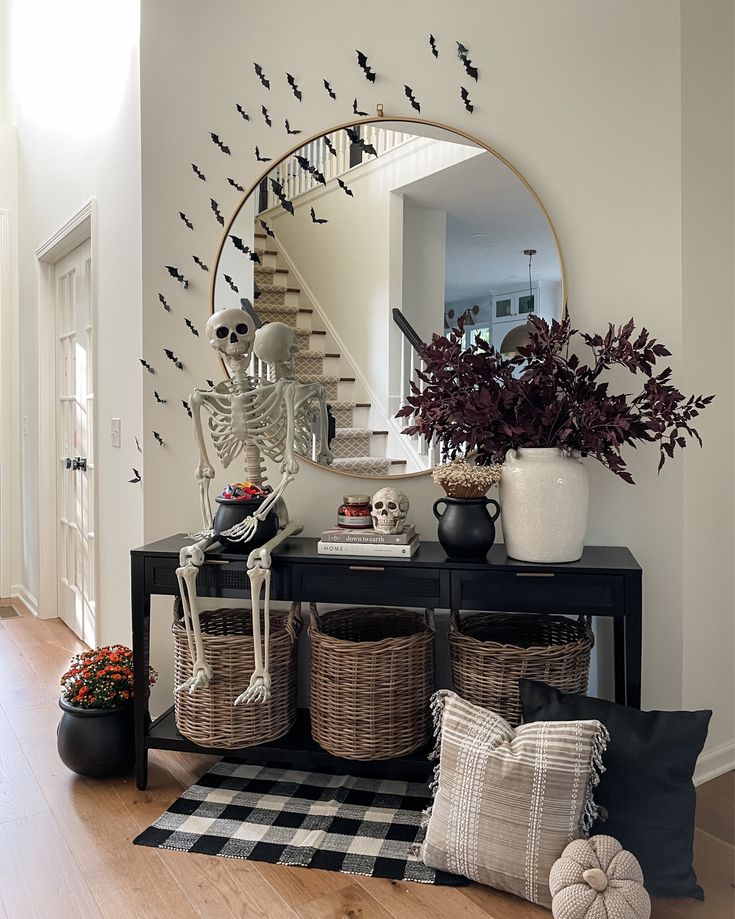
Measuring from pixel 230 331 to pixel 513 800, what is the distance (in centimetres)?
149

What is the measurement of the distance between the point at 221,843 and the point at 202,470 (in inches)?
41.1

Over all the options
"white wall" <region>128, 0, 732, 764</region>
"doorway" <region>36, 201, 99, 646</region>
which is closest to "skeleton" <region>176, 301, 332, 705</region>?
"white wall" <region>128, 0, 732, 764</region>

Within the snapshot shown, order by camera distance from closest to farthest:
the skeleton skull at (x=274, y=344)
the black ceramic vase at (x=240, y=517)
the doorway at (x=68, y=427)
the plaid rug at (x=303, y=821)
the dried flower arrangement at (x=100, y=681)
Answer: the plaid rug at (x=303, y=821) → the black ceramic vase at (x=240, y=517) → the dried flower arrangement at (x=100, y=681) → the skeleton skull at (x=274, y=344) → the doorway at (x=68, y=427)

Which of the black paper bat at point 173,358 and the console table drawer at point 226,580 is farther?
the black paper bat at point 173,358

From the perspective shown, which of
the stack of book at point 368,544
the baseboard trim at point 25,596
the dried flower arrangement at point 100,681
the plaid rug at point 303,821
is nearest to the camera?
the plaid rug at point 303,821

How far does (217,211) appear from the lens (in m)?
2.63

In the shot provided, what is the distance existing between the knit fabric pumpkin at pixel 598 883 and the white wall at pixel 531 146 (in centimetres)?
83

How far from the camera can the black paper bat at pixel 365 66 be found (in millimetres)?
2520

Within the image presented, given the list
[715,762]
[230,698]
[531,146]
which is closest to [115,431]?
[230,698]

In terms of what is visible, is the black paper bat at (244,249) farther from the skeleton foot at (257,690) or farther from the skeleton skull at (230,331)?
the skeleton foot at (257,690)

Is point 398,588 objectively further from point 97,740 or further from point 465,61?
Result: point 465,61

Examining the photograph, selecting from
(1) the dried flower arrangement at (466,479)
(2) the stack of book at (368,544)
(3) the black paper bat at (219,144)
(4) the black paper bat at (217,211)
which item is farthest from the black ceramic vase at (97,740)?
(3) the black paper bat at (219,144)

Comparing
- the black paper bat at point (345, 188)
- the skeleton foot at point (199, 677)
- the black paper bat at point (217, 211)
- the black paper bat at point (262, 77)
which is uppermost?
the black paper bat at point (262, 77)

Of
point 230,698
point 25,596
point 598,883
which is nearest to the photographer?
point 598,883
